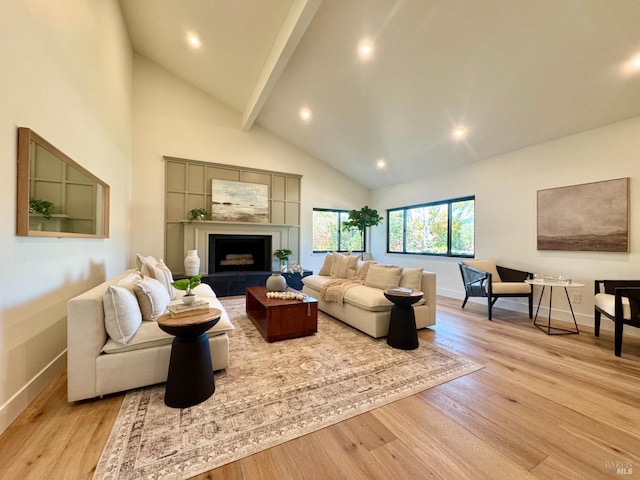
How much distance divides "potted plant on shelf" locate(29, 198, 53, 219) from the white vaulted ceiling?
305 centimetres

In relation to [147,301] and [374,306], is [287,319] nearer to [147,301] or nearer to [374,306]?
[374,306]

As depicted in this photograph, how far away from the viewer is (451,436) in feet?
4.92

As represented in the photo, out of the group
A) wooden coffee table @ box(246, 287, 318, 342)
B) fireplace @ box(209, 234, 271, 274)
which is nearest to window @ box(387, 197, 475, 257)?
fireplace @ box(209, 234, 271, 274)

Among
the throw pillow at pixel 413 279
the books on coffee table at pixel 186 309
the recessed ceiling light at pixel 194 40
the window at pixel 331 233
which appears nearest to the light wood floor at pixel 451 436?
the books on coffee table at pixel 186 309

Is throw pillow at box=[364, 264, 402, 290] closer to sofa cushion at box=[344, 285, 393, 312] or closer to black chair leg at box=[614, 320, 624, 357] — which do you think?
sofa cushion at box=[344, 285, 393, 312]

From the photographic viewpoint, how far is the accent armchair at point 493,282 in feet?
12.2

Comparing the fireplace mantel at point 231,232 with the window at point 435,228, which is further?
the fireplace mantel at point 231,232

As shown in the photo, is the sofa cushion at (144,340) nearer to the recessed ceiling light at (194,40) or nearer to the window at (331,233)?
the recessed ceiling light at (194,40)

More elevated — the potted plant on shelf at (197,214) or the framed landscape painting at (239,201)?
the framed landscape painting at (239,201)

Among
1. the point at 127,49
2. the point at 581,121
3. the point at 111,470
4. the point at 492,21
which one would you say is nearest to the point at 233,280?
the point at 111,470

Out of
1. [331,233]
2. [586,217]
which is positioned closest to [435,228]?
[586,217]

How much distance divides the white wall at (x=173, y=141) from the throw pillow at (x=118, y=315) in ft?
12.4

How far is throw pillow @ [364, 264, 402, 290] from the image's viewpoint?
3303 mm

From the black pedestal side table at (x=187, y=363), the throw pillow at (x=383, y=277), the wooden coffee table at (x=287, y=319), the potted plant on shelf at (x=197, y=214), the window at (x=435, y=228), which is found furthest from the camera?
the potted plant on shelf at (x=197, y=214)
